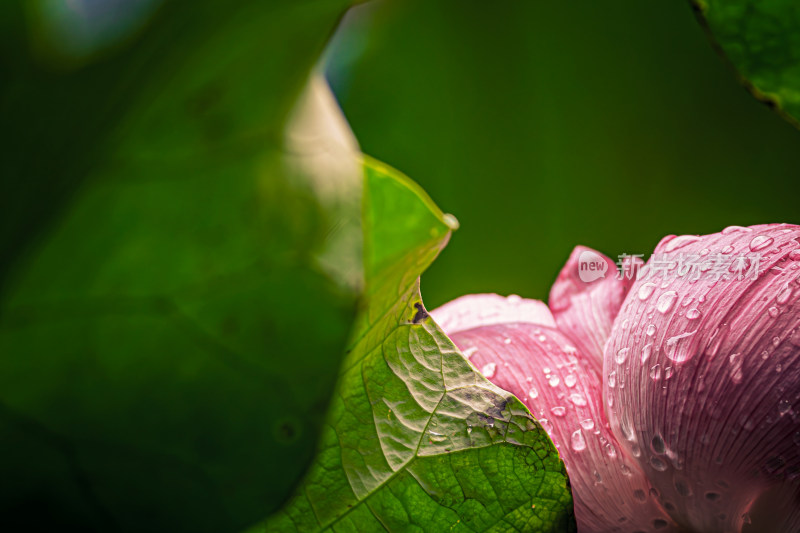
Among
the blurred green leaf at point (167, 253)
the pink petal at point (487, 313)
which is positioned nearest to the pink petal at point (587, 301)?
the pink petal at point (487, 313)

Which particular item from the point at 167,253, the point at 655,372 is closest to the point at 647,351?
the point at 655,372

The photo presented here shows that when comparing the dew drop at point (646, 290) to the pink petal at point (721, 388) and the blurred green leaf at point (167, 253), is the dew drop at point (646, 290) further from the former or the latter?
the blurred green leaf at point (167, 253)

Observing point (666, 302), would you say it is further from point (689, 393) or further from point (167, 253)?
point (167, 253)

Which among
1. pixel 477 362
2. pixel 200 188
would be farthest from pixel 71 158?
pixel 477 362

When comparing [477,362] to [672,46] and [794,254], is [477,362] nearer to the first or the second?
[794,254]

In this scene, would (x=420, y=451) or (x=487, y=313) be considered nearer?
(x=420, y=451)
